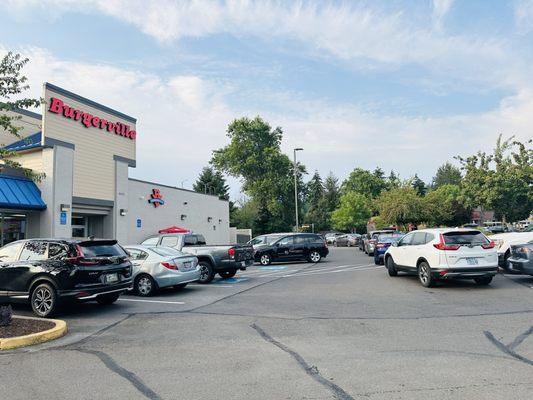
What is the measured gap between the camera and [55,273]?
9.27m

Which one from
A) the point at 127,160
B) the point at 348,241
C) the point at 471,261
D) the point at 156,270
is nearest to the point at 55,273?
the point at 156,270

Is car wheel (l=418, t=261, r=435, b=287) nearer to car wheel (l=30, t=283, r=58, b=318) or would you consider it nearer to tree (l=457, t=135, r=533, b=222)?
car wheel (l=30, t=283, r=58, b=318)

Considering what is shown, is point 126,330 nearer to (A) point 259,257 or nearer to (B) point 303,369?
(B) point 303,369

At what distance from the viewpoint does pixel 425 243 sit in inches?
521

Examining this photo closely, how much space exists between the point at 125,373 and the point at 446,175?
129713 mm

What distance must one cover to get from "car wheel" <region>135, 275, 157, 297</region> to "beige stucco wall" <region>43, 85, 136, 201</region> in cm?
1030

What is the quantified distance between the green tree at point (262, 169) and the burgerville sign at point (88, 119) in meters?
39.5

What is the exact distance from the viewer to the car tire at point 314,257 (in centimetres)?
2478

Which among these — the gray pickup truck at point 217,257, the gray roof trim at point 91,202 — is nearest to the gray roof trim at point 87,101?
the gray roof trim at point 91,202

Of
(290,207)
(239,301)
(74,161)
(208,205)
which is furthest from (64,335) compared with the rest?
(290,207)

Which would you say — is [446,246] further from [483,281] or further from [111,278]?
[111,278]

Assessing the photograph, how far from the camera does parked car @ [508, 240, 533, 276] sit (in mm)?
13125

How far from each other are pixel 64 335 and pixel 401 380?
5661mm

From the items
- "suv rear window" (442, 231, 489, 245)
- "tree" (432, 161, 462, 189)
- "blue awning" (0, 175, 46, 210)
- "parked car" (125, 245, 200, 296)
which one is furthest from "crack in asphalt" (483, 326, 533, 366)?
"tree" (432, 161, 462, 189)
